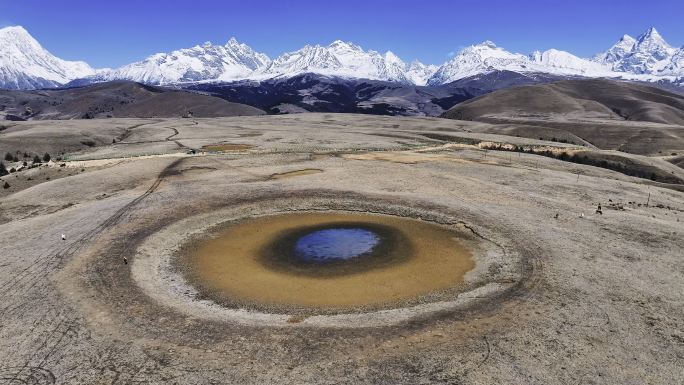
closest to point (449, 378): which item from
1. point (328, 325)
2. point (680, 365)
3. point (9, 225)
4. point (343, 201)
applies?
point (328, 325)

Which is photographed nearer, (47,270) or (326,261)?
(47,270)

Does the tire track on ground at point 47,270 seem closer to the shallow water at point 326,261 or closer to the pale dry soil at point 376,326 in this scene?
the pale dry soil at point 376,326

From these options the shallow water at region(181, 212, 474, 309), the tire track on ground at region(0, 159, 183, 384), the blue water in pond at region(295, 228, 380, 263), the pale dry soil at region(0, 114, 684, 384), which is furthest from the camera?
the blue water in pond at region(295, 228, 380, 263)

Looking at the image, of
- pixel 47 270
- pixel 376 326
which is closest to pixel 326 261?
pixel 376 326

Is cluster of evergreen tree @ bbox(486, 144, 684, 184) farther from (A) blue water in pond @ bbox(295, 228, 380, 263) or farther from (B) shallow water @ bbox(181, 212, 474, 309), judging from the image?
(A) blue water in pond @ bbox(295, 228, 380, 263)

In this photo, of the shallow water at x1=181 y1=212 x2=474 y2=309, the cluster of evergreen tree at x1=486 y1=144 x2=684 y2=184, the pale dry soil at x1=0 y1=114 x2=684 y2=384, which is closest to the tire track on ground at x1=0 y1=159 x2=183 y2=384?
the pale dry soil at x1=0 y1=114 x2=684 y2=384

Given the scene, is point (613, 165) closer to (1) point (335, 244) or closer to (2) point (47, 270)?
(1) point (335, 244)

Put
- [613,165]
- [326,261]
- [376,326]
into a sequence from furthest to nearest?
[613,165] → [326,261] → [376,326]
